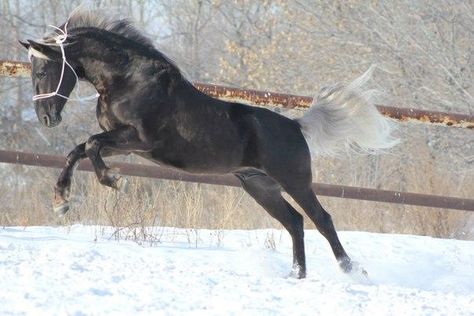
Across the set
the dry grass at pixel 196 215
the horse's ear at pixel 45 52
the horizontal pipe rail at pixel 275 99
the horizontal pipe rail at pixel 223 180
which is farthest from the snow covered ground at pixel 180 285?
the horizontal pipe rail at pixel 223 180

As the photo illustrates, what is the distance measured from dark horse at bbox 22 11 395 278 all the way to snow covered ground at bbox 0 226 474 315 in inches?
18.6

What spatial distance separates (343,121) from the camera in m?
7.15

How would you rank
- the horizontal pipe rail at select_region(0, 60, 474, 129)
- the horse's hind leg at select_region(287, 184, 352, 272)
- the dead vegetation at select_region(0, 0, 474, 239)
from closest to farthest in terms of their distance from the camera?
the horse's hind leg at select_region(287, 184, 352, 272), the horizontal pipe rail at select_region(0, 60, 474, 129), the dead vegetation at select_region(0, 0, 474, 239)

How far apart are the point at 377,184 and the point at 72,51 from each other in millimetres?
8481

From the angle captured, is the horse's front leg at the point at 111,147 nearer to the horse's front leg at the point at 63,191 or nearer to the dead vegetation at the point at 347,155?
the horse's front leg at the point at 63,191

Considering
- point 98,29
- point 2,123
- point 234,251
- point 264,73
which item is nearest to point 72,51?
point 98,29

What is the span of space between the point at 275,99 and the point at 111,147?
2.46 metres

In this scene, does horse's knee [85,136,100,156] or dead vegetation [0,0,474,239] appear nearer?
horse's knee [85,136,100,156]

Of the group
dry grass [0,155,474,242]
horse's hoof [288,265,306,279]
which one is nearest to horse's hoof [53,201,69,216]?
dry grass [0,155,474,242]

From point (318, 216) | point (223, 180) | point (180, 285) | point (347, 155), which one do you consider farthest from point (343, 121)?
point (347, 155)

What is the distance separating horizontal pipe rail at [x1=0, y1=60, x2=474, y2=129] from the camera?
8.01m

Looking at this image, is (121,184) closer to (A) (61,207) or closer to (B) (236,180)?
(A) (61,207)

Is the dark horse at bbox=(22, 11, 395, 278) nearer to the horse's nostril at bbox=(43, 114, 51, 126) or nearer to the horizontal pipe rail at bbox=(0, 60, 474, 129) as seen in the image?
the horse's nostril at bbox=(43, 114, 51, 126)

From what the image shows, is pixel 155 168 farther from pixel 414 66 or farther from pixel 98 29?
pixel 414 66
